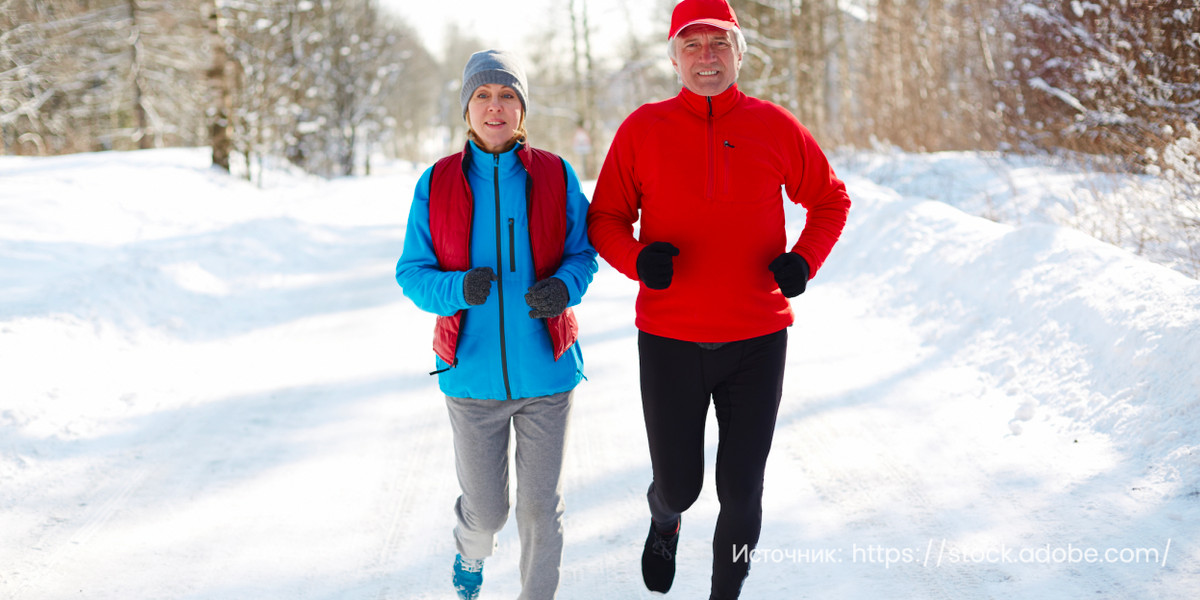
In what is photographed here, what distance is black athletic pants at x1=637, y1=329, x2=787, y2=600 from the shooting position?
2.67 m

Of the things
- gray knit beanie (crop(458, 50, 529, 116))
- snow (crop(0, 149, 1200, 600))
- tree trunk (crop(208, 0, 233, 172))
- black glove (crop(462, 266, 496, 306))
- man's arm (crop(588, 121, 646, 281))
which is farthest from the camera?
tree trunk (crop(208, 0, 233, 172))

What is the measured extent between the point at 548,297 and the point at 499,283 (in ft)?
0.72

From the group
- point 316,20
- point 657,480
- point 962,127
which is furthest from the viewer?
point 316,20

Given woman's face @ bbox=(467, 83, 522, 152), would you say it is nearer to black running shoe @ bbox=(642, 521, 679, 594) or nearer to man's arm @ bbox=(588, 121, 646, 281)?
man's arm @ bbox=(588, 121, 646, 281)

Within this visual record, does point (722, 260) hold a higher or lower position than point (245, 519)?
higher

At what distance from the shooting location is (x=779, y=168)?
8.80 ft

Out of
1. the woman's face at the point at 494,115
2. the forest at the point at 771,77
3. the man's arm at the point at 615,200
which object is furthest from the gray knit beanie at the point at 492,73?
the forest at the point at 771,77

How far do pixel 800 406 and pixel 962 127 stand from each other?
1144 cm

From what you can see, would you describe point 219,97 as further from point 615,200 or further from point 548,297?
point 548,297

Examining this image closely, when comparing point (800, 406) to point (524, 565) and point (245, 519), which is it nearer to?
point (524, 565)

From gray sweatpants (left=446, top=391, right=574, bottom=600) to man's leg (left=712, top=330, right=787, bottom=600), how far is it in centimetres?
55

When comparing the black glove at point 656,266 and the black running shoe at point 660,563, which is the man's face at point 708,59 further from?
the black running shoe at point 660,563

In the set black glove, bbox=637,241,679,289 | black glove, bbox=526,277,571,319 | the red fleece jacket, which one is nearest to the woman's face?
the red fleece jacket

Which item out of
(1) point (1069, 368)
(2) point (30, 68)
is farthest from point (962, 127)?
(2) point (30, 68)
